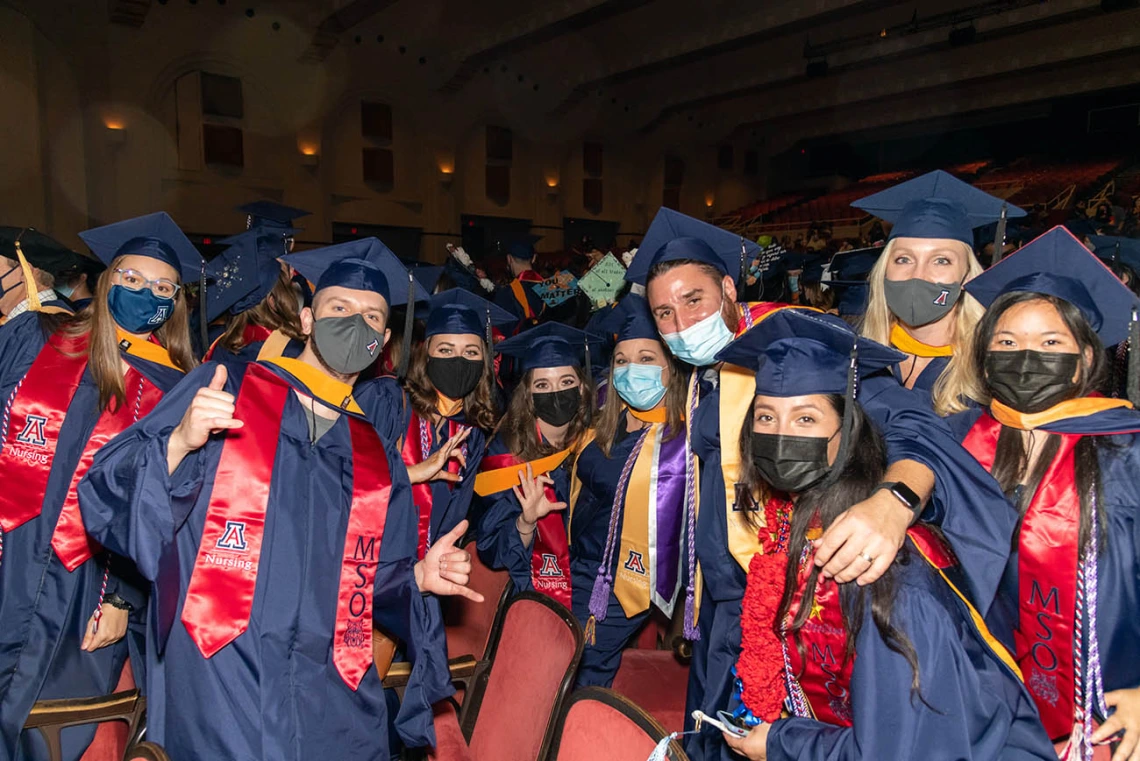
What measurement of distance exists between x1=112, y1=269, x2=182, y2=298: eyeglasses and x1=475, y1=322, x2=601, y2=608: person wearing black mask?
1499 millimetres

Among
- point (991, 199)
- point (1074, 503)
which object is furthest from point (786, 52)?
point (1074, 503)

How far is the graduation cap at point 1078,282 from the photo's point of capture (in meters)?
2.08

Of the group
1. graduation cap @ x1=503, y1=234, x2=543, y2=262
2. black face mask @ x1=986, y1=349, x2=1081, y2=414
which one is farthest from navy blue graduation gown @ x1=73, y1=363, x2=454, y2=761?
graduation cap @ x1=503, y1=234, x2=543, y2=262

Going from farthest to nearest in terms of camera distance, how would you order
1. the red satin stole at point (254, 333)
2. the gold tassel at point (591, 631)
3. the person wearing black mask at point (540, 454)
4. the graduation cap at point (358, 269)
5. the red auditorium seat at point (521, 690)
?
the red satin stole at point (254, 333)
the person wearing black mask at point (540, 454)
the gold tassel at point (591, 631)
the graduation cap at point (358, 269)
the red auditorium seat at point (521, 690)

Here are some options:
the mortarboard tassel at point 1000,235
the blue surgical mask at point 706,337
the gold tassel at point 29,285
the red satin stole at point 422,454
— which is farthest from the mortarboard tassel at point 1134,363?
the gold tassel at point 29,285

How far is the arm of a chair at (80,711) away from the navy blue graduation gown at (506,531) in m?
1.45

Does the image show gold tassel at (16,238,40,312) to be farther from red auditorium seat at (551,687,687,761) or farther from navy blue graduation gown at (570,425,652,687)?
red auditorium seat at (551,687,687,761)

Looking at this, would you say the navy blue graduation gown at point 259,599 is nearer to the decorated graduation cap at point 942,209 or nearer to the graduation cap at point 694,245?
the graduation cap at point 694,245

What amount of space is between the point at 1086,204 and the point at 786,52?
25.6 feet

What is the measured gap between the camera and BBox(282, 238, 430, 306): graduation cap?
242cm

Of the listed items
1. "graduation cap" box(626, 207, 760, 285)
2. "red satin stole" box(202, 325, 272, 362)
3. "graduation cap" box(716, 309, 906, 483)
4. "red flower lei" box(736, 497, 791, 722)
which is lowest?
"red flower lei" box(736, 497, 791, 722)

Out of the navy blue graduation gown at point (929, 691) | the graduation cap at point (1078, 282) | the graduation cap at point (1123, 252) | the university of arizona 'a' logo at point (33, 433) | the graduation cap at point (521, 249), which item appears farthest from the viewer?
the graduation cap at point (521, 249)

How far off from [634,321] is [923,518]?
5.40 ft

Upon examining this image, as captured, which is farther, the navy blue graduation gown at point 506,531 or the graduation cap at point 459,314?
the graduation cap at point 459,314
